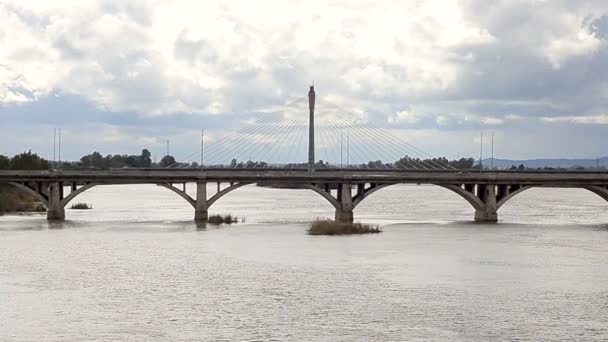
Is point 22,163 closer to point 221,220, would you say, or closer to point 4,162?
point 4,162

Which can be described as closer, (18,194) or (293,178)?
(293,178)

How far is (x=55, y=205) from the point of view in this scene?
275 ft

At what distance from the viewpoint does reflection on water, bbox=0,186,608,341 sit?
3494 cm

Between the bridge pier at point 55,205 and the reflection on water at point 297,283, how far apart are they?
4777 millimetres

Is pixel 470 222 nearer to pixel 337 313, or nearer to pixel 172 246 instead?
pixel 172 246

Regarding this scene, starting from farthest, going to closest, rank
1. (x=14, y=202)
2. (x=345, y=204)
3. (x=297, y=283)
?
(x=14, y=202), (x=345, y=204), (x=297, y=283)

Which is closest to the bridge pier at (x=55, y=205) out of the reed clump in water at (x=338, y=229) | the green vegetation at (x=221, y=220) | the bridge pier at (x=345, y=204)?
the green vegetation at (x=221, y=220)

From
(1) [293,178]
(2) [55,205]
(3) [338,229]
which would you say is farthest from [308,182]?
(2) [55,205]

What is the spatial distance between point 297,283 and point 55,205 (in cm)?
4386

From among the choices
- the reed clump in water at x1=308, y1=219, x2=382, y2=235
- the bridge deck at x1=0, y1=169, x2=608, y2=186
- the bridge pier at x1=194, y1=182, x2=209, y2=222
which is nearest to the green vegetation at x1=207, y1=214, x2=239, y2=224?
the bridge pier at x1=194, y1=182, x2=209, y2=222

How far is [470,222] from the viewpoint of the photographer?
279ft

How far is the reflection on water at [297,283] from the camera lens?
34938 millimetres

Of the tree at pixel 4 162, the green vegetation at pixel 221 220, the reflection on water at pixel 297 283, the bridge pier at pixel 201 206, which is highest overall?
the tree at pixel 4 162

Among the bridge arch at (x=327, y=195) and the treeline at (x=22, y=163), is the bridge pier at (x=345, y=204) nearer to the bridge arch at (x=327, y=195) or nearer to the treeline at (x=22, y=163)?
the bridge arch at (x=327, y=195)
